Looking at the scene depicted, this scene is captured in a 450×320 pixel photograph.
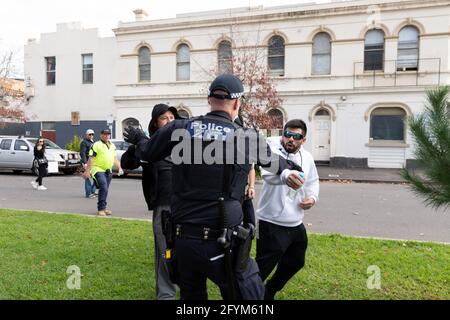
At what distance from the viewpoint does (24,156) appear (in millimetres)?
17984

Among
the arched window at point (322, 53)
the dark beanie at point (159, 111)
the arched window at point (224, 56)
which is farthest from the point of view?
the arched window at point (224, 56)

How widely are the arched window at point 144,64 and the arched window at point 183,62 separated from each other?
6.15ft

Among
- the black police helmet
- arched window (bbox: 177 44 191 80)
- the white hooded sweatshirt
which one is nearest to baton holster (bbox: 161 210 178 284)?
the black police helmet

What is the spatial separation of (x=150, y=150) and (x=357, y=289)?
2.74m

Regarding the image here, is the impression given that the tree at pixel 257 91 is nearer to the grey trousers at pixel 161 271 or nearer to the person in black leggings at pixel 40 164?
the person in black leggings at pixel 40 164

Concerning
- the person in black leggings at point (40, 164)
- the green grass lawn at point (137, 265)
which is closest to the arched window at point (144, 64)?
the person in black leggings at point (40, 164)

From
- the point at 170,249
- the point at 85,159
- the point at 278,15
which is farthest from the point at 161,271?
the point at 278,15

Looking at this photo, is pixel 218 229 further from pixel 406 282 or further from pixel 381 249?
pixel 381 249

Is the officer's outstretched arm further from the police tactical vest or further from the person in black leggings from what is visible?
the person in black leggings

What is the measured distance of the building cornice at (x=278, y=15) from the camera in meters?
19.6

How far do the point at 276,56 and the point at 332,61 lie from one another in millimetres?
2877

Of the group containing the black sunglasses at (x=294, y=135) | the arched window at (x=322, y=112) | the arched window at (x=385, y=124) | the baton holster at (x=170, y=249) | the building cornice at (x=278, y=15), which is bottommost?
the baton holster at (x=170, y=249)

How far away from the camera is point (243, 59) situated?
20.9m
